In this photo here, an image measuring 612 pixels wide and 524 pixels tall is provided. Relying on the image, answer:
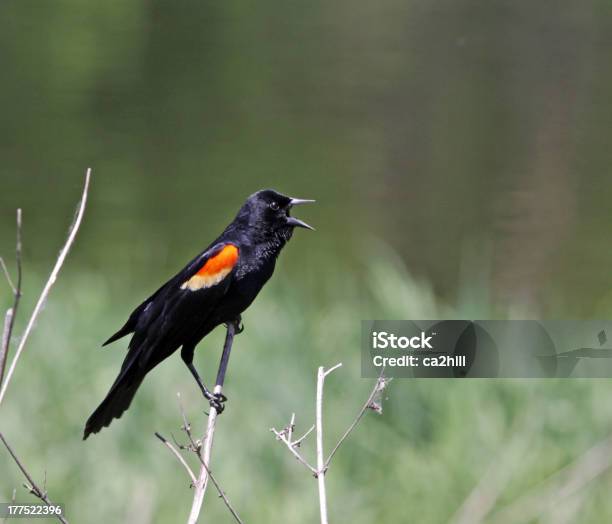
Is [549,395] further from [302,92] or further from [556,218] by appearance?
[302,92]

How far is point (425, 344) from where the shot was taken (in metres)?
4.07

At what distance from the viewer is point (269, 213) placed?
2469 mm

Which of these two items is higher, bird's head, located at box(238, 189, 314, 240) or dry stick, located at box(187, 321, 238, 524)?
bird's head, located at box(238, 189, 314, 240)

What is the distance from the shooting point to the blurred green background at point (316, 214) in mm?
3926

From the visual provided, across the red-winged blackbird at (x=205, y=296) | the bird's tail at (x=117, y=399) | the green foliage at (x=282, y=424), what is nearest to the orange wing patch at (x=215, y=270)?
the red-winged blackbird at (x=205, y=296)

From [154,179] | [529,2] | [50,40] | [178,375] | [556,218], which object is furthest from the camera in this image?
[529,2]

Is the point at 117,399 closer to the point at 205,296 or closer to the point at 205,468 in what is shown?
the point at 205,296

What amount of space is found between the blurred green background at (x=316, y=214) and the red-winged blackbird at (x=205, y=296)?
1390 millimetres

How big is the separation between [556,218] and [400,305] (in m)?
3.57

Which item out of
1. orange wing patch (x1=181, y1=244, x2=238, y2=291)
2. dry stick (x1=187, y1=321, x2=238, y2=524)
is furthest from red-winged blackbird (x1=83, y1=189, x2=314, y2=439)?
dry stick (x1=187, y1=321, x2=238, y2=524)

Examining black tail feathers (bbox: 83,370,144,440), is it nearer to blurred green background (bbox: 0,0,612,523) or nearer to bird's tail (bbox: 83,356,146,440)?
bird's tail (bbox: 83,356,146,440)

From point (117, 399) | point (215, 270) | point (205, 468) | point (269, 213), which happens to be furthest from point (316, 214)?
point (205, 468)

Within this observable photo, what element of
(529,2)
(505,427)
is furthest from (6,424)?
(529,2)

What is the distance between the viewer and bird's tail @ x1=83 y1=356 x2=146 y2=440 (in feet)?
7.00
